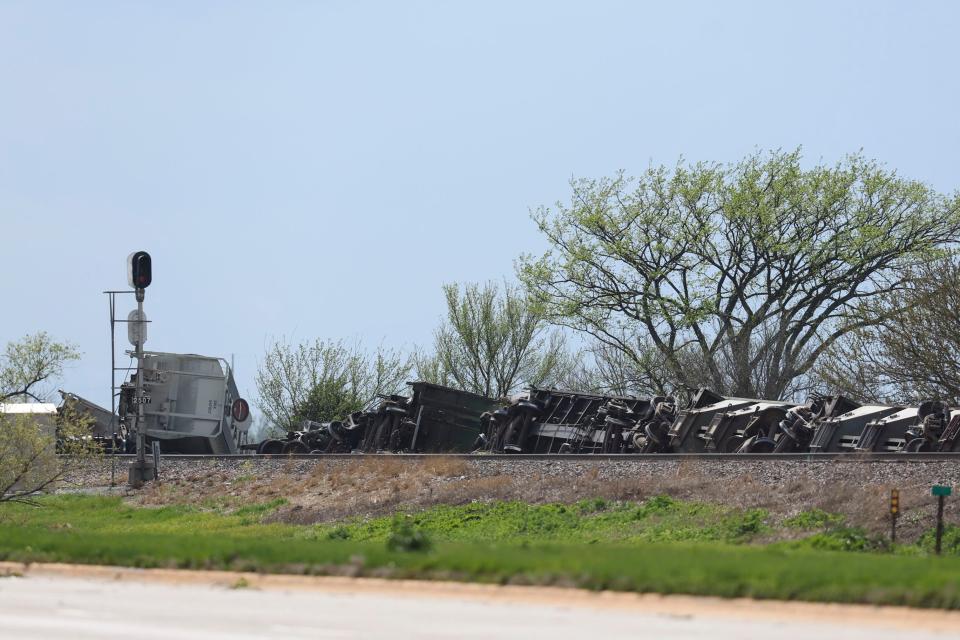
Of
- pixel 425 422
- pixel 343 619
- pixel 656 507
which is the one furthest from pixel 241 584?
pixel 425 422

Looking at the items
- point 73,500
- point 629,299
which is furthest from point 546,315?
point 73,500

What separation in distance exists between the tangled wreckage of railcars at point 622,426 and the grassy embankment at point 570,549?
22.5 feet

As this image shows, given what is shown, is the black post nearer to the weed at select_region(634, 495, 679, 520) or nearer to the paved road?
the weed at select_region(634, 495, 679, 520)

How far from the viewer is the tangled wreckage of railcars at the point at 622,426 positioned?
28141 millimetres

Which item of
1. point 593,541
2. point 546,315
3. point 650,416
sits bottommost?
point 593,541

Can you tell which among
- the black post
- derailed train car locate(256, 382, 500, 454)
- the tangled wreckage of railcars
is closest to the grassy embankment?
the black post

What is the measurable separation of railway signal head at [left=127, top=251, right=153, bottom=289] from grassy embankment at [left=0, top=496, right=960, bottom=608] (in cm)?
832

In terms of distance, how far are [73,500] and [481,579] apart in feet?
68.7

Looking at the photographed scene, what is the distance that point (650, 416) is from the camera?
33.8 m

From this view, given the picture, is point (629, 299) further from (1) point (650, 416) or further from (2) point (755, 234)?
(1) point (650, 416)

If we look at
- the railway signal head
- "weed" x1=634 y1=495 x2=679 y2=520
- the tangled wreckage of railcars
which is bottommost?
"weed" x1=634 y1=495 x2=679 y2=520

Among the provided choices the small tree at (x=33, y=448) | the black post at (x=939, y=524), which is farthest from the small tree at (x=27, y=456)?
the black post at (x=939, y=524)

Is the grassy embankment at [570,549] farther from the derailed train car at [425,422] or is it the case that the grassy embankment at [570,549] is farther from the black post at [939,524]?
the derailed train car at [425,422]

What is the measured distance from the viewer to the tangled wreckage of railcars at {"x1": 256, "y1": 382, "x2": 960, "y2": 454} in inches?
1108
